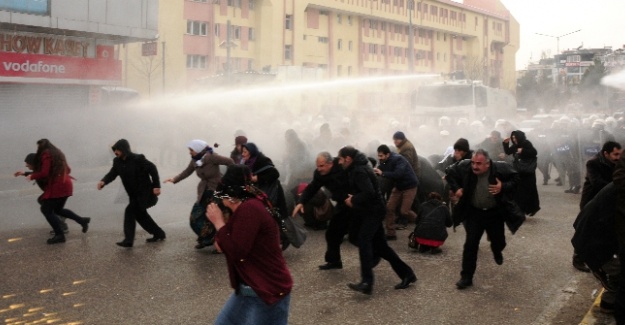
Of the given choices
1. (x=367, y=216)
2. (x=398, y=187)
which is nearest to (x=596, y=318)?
(x=367, y=216)

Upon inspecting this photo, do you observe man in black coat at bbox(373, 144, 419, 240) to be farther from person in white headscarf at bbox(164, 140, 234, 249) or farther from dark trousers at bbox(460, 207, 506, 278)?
person in white headscarf at bbox(164, 140, 234, 249)

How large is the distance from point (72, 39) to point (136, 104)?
28.1 ft

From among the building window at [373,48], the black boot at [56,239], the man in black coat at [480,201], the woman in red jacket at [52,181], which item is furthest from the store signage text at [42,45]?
the building window at [373,48]

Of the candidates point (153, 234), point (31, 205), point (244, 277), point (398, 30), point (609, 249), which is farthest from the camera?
point (398, 30)

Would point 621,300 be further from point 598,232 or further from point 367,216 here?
point 367,216

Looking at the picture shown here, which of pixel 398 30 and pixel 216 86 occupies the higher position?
pixel 398 30

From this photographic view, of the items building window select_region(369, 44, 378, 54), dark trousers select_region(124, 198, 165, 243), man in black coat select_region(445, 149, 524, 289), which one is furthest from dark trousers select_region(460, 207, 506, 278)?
building window select_region(369, 44, 378, 54)

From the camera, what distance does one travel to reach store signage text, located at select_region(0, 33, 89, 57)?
1928 centimetres

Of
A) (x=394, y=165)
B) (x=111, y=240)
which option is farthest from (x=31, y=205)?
(x=394, y=165)

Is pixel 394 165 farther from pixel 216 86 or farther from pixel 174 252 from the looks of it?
pixel 216 86

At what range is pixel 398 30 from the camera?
62688mm

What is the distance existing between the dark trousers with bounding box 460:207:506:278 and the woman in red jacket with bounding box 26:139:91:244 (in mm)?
5792

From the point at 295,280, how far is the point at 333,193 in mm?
1075

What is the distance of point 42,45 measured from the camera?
20234 millimetres
